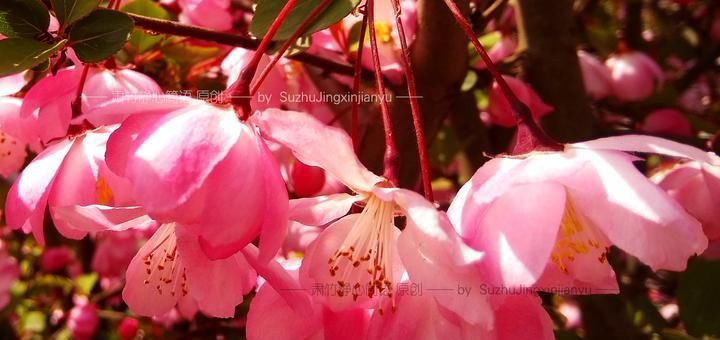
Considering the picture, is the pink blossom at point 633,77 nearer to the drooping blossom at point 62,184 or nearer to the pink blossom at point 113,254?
the pink blossom at point 113,254

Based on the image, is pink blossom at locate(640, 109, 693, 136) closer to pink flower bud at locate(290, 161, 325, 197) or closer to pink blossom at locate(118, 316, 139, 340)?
pink flower bud at locate(290, 161, 325, 197)

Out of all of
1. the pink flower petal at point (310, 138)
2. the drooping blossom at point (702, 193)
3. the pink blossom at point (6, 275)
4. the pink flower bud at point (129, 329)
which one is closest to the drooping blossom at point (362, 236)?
the pink flower petal at point (310, 138)

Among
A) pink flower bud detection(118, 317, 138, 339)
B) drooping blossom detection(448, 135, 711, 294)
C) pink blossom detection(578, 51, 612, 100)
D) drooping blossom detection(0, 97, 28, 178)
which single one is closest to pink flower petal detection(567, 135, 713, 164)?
drooping blossom detection(448, 135, 711, 294)

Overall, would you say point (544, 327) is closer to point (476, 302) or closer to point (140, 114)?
point (476, 302)

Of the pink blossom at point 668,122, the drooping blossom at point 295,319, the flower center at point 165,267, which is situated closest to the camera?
the drooping blossom at point 295,319

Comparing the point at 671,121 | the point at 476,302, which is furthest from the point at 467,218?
the point at 671,121
